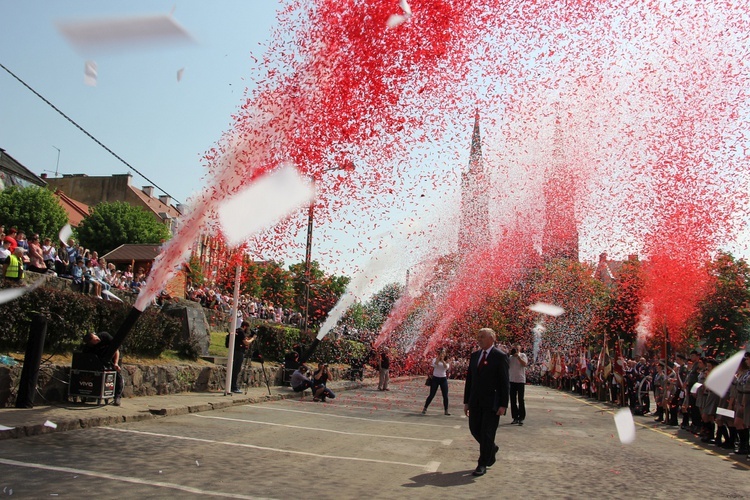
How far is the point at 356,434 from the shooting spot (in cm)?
1126

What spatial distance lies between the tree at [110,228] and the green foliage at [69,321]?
49643mm

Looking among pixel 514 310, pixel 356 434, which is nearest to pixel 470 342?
pixel 514 310

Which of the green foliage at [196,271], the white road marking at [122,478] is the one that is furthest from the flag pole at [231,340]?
the green foliage at [196,271]

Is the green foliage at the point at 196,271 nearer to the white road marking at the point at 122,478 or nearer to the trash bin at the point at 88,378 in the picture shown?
the trash bin at the point at 88,378

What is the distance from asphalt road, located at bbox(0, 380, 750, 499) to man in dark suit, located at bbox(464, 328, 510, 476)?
455 millimetres

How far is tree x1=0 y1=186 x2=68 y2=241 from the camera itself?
4888 cm

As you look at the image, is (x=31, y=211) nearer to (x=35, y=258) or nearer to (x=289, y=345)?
(x=289, y=345)

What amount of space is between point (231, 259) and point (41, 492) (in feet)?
39.4

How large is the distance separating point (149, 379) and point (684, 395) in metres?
14.2

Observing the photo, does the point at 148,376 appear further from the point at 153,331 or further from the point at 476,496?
the point at 476,496

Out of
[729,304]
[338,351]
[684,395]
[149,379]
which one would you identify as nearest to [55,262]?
[149,379]

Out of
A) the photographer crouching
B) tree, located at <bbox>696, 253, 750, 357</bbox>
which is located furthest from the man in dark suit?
tree, located at <bbox>696, 253, 750, 357</bbox>

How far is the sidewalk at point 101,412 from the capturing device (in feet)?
28.3

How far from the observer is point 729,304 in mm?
47062
